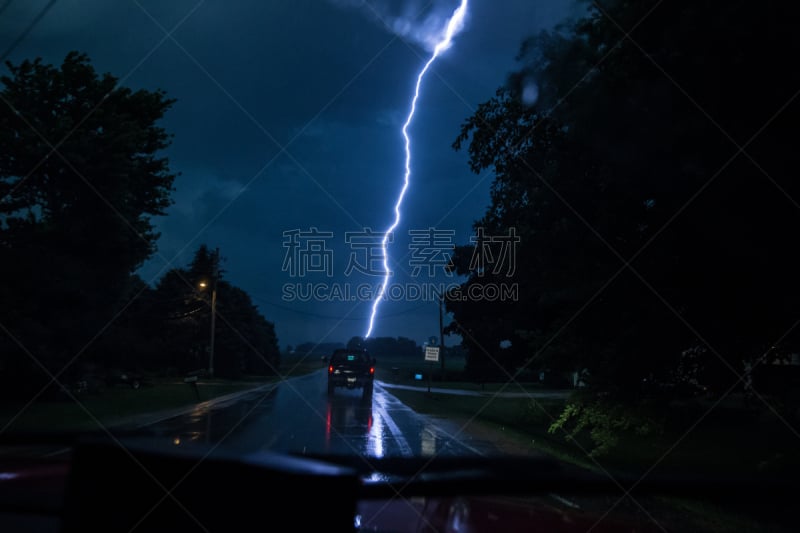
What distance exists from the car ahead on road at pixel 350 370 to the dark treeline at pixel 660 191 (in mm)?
19202

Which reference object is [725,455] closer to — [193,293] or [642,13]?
[642,13]

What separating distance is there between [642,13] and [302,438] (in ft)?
33.6

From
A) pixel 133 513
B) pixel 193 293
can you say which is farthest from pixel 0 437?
pixel 193 293

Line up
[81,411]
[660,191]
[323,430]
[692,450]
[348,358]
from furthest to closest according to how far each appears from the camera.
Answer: [348,358] → [81,411] → [323,430] → [692,450] → [660,191]

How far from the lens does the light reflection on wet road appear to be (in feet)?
39.6

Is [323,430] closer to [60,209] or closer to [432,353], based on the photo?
[60,209]

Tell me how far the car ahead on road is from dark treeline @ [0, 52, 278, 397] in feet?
31.9

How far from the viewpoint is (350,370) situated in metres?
30.4

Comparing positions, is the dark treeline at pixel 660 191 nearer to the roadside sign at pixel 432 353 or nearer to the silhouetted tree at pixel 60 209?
the silhouetted tree at pixel 60 209

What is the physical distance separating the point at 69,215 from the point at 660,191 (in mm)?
21431

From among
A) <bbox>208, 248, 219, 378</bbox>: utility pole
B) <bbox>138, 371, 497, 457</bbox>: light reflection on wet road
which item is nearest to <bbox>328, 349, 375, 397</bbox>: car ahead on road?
<bbox>138, 371, 497, 457</bbox>: light reflection on wet road

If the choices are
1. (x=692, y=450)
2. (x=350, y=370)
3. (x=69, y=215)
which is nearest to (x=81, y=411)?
(x=69, y=215)

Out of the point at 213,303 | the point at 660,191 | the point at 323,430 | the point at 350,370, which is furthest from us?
the point at 213,303

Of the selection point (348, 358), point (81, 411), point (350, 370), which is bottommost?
point (81, 411)
